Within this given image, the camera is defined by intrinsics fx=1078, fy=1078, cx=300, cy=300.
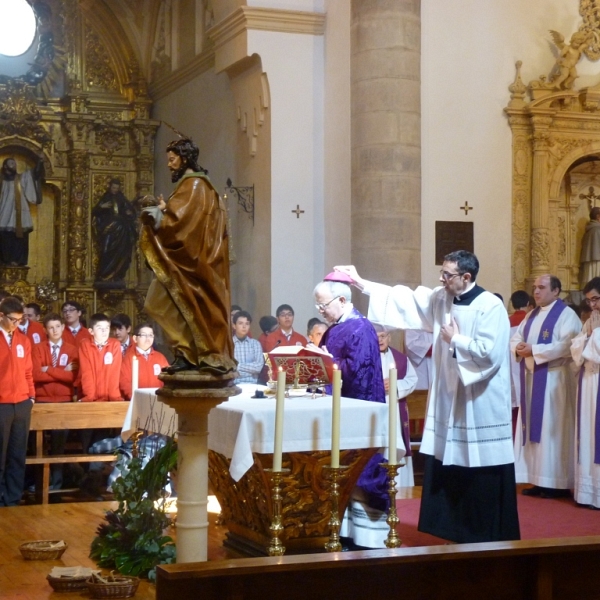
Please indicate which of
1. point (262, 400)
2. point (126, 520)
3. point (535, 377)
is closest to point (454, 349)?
point (262, 400)

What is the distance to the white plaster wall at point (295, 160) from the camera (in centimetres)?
1248

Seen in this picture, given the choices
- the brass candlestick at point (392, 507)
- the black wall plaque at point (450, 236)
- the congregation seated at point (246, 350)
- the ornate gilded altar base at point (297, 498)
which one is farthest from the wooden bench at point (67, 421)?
the black wall plaque at point (450, 236)

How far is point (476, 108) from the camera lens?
12445 millimetres

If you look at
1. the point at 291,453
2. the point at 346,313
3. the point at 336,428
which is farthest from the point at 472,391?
the point at 336,428

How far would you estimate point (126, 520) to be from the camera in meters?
6.28

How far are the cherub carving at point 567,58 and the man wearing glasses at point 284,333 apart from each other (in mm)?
4171

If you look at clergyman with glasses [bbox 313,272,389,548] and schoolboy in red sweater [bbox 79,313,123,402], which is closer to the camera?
clergyman with glasses [bbox 313,272,389,548]

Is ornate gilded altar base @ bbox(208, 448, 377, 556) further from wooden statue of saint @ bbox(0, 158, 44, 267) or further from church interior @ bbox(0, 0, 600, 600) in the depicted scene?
wooden statue of saint @ bbox(0, 158, 44, 267)

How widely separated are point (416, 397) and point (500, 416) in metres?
3.63

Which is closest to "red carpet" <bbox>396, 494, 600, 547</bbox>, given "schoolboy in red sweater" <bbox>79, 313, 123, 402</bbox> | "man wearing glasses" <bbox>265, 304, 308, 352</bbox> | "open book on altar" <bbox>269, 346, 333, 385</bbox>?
"open book on altar" <bbox>269, 346, 333, 385</bbox>

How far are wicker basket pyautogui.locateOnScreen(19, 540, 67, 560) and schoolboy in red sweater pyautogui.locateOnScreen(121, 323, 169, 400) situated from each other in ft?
10.1

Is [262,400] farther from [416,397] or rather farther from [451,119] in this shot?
[451,119]

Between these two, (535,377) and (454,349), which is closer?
(454,349)

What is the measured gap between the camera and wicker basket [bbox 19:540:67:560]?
6.56m
